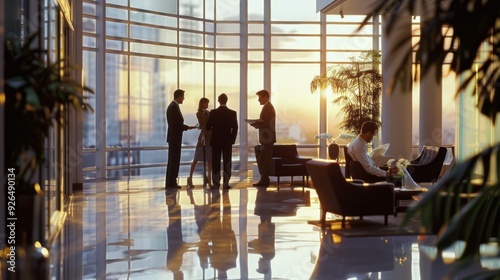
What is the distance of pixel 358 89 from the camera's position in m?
21.2

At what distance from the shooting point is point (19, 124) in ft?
10.8

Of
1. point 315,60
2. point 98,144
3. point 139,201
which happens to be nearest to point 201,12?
point 315,60

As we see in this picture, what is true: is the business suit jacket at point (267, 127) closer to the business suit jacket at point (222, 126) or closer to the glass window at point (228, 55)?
the business suit jacket at point (222, 126)

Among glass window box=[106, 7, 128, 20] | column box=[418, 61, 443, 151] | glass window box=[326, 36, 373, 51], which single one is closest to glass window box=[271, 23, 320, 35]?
glass window box=[326, 36, 373, 51]

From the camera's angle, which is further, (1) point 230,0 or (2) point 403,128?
(1) point 230,0

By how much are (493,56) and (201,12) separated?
70.6 feet

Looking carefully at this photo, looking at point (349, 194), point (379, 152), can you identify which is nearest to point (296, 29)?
point (379, 152)

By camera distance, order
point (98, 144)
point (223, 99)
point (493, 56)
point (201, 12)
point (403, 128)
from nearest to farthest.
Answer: point (493, 56) < point (223, 99) < point (403, 128) < point (98, 144) < point (201, 12)

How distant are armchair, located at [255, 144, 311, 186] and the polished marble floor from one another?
3.11 metres

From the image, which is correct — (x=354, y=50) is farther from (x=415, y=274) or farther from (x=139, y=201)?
(x=415, y=274)

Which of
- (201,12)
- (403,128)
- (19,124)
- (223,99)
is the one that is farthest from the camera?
(201,12)

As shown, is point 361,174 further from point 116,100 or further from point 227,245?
point 116,100

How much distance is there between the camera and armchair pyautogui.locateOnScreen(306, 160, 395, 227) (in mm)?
9828

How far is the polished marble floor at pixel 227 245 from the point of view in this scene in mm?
7062
